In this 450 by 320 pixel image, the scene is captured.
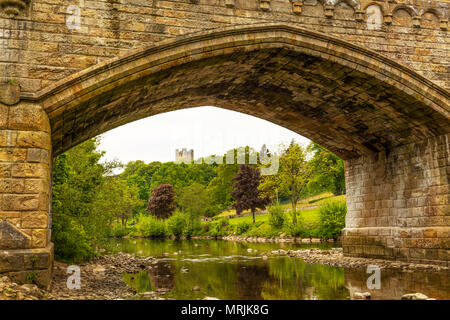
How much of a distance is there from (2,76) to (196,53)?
11.3 ft

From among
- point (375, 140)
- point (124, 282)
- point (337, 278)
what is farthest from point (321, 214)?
point (124, 282)

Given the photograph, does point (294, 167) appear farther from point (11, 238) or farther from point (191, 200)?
point (11, 238)

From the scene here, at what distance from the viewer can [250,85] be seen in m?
10.9

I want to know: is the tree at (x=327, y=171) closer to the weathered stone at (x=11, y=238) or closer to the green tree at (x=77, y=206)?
A: the green tree at (x=77, y=206)

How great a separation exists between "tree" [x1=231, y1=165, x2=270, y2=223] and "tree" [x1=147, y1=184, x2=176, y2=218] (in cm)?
896

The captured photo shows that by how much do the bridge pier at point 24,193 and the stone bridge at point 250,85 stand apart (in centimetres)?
2

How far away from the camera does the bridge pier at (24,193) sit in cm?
632

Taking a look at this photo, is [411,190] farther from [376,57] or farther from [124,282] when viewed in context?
[124,282]

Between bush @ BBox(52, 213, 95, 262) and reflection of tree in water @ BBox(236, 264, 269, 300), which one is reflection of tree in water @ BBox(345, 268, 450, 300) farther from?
bush @ BBox(52, 213, 95, 262)

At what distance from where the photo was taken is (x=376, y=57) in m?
9.16

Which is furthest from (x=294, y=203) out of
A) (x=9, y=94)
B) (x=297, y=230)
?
(x=9, y=94)

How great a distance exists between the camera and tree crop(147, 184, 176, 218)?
150ft

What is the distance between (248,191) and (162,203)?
11410mm
